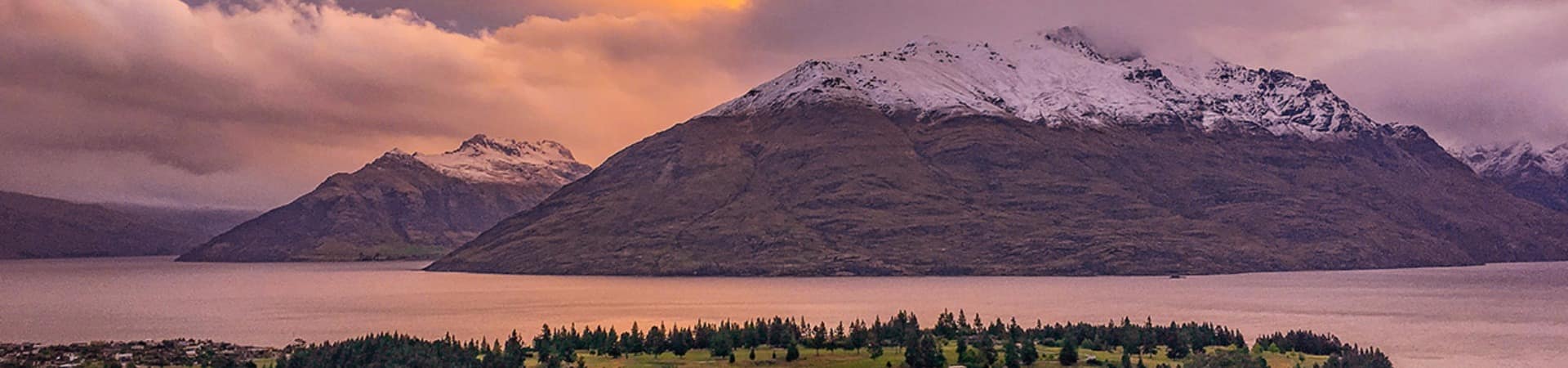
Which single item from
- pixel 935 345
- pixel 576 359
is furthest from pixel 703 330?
Answer: pixel 935 345

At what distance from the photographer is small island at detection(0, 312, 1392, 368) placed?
424 ft

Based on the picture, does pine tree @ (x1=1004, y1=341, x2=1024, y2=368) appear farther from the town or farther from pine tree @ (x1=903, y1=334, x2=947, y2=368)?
the town

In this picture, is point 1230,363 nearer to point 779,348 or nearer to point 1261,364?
point 1261,364

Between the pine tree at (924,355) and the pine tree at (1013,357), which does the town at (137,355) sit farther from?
the pine tree at (1013,357)

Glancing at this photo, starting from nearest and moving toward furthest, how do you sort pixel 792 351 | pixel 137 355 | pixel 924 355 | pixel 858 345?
1. pixel 924 355
2. pixel 792 351
3. pixel 137 355
4. pixel 858 345

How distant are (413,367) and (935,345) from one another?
4570 cm

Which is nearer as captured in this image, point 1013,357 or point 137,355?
point 1013,357

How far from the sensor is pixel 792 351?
137875 mm

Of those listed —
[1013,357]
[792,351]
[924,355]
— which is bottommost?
[1013,357]

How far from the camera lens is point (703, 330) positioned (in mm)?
154375

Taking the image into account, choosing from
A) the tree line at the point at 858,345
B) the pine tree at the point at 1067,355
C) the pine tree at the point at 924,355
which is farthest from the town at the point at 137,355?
the pine tree at the point at 1067,355

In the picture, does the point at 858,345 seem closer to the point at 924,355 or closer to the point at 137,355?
the point at 924,355

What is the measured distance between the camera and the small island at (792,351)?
129250 mm

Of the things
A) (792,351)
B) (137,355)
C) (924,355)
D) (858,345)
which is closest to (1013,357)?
(924,355)
